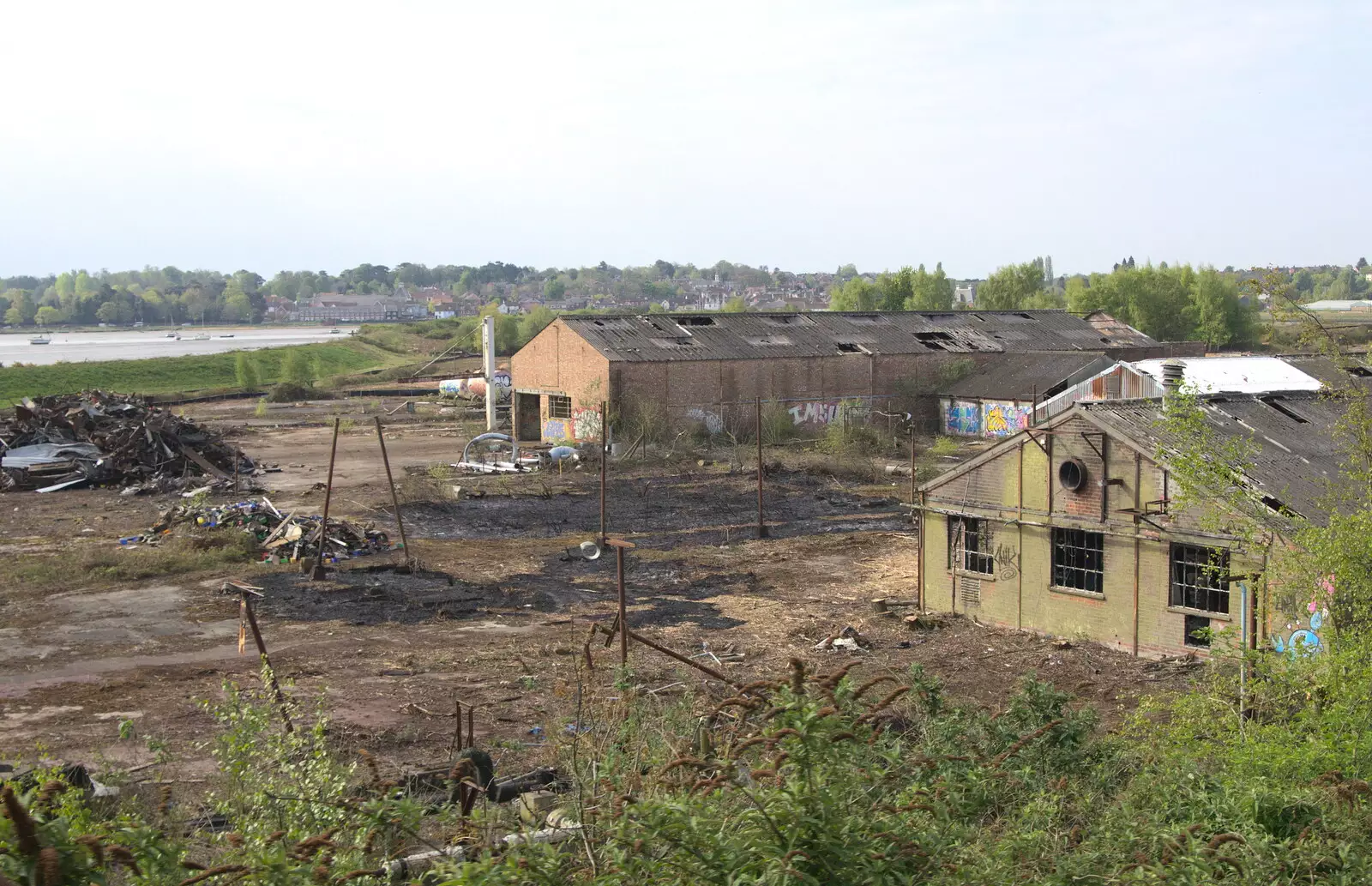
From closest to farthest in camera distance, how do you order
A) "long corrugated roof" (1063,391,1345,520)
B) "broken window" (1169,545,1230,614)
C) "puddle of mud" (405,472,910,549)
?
"long corrugated roof" (1063,391,1345,520) < "broken window" (1169,545,1230,614) < "puddle of mud" (405,472,910,549)

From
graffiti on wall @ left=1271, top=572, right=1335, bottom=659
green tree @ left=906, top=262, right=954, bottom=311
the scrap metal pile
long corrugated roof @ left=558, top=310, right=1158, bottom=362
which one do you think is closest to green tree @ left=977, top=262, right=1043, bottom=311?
green tree @ left=906, top=262, right=954, bottom=311

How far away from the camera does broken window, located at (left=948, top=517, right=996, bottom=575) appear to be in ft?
73.1

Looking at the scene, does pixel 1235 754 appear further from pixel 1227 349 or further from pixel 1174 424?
pixel 1227 349

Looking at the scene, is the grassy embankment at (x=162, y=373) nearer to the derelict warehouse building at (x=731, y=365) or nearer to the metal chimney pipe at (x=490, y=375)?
the metal chimney pipe at (x=490, y=375)

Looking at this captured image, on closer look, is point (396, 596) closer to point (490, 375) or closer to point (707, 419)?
point (707, 419)

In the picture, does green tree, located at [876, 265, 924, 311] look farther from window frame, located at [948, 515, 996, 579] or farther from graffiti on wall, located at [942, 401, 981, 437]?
window frame, located at [948, 515, 996, 579]

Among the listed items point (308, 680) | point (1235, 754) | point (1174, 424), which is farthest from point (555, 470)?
point (1235, 754)

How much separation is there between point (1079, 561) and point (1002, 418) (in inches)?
1280

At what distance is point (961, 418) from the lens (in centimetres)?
5481

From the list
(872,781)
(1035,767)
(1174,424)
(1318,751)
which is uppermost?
(1174,424)

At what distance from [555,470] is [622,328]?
11.2m

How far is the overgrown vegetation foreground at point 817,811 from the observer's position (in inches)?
199

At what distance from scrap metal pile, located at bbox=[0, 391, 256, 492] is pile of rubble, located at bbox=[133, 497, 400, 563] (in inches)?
312

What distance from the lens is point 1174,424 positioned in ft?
41.8
